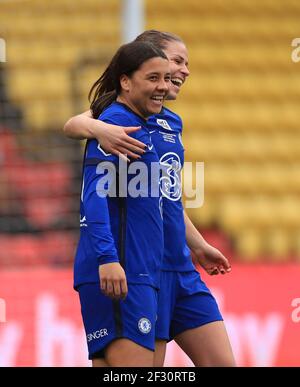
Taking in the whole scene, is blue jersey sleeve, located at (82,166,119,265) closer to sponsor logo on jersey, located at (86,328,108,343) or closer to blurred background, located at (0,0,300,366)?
sponsor logo on jersey, located at (86,328,108,343)

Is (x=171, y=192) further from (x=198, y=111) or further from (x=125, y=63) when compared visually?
(x=198, y=111)

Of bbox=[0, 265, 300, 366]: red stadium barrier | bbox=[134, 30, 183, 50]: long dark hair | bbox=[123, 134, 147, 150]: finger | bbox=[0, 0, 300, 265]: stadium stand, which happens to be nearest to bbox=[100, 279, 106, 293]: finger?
bbox=[123, 134, 147, 150]: finger

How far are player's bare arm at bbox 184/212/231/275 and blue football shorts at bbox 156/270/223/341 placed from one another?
0.22 metres

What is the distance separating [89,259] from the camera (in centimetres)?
405

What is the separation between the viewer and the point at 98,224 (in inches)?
154

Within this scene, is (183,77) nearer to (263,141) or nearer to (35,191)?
(35,191)

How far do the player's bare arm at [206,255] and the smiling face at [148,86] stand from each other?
69 centimetres

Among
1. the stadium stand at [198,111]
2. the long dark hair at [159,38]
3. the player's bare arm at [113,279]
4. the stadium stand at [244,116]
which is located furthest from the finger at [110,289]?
the stadium stand at [244,116]

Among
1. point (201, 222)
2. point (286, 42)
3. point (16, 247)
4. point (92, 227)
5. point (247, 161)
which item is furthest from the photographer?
point (286, 42)

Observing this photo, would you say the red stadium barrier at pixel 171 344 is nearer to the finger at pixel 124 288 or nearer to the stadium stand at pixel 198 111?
the stadium stand at pixel 198 111

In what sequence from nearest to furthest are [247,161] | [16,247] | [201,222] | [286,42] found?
[16,247] < [201,222] < [247,161] < [286,42]

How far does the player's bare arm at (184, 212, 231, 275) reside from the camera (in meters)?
4.65

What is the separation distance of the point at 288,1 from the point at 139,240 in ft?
29.0

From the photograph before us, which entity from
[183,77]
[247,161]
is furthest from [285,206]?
[183,77]
